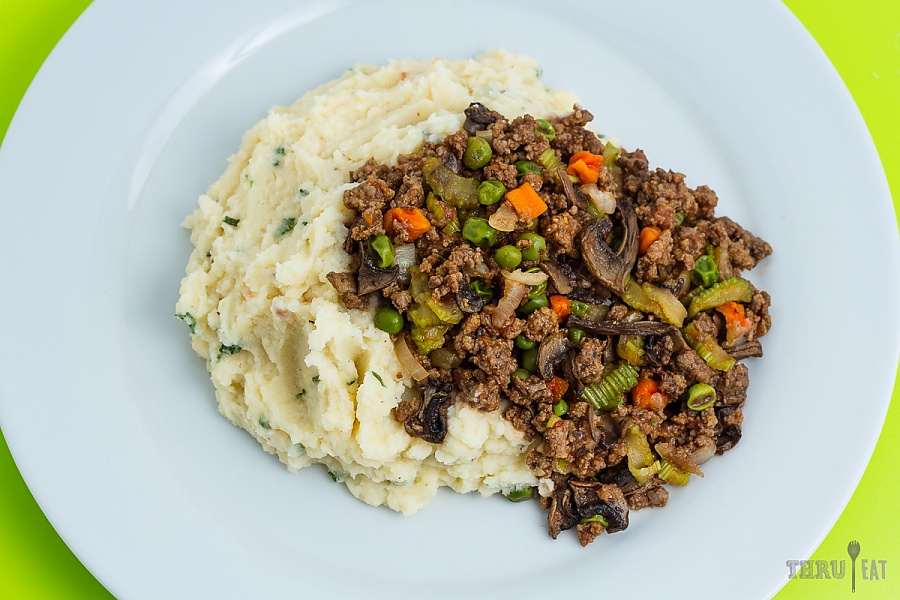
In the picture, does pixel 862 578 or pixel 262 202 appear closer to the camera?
pixel 262 202

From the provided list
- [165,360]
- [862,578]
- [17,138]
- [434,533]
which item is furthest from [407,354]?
[862,578]

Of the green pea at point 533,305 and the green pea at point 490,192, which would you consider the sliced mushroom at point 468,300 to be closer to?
the green pea at point 533,305

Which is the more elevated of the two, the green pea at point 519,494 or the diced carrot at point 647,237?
the diced carrot at point 647,237

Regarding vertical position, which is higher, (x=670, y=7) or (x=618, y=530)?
→ (x=670, y=7)

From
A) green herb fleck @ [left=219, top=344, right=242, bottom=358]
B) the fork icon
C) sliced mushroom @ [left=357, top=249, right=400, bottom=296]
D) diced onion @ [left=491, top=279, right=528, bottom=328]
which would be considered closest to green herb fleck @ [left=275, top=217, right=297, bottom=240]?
sliced mushroom @ [left=357, top=249, right=400, bottom=296]

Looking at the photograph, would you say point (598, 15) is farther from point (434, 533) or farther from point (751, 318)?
point (434, 533)

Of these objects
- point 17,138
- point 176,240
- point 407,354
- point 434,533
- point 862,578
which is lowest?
point 862,578

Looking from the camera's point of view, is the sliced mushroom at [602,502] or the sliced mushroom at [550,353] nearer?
the sliced mushroom at [550,353]

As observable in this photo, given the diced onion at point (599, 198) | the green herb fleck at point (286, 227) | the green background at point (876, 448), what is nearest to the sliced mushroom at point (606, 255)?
the diced onion at point (599, 198)

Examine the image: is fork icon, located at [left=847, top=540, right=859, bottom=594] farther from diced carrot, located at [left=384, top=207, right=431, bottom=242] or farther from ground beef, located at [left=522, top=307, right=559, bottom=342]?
diced carrot, located at [left=384, top=207, right=431, bottom=242]
